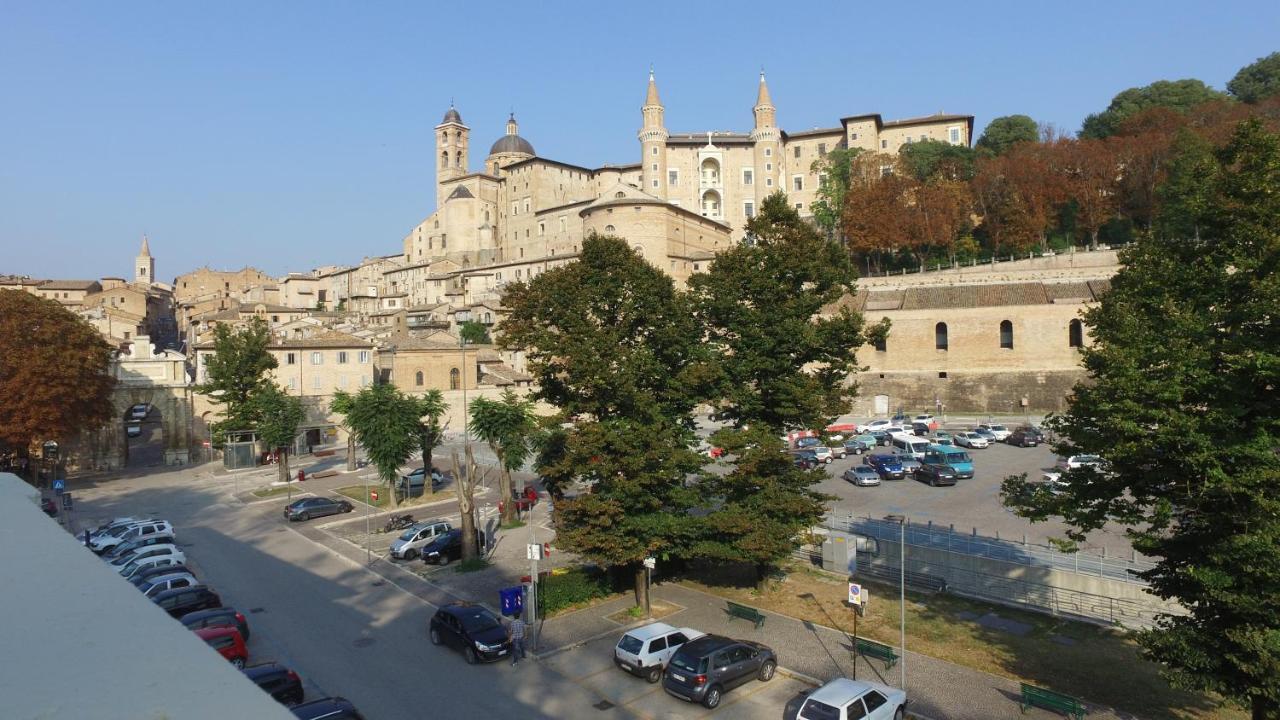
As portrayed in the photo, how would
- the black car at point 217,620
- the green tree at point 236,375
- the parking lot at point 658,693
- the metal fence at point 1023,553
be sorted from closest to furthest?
the parking lot at point 658,693 < the black car at point 217,620 < the metal fence at point 1023,553 < the green tree at point 236,375

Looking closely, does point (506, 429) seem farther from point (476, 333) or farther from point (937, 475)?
point (476, 333)

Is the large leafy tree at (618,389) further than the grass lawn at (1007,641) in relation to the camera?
Yes

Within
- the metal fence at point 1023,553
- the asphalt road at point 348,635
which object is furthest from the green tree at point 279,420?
the metal fence at point 1023,553

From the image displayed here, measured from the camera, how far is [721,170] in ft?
309

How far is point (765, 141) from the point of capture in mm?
92000

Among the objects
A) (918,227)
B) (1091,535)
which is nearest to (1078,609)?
(1091,535)

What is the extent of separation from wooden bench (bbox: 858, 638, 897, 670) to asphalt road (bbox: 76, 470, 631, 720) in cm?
537

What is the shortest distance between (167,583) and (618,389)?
1311 cm

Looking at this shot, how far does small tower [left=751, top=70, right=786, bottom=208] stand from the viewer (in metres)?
91.7

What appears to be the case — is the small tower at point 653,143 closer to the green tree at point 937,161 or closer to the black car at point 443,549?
the green tree at point 937,161

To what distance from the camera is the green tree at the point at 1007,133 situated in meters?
83.0

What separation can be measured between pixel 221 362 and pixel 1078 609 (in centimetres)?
4395

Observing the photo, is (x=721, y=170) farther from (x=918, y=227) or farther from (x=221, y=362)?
(x=221, y=362)

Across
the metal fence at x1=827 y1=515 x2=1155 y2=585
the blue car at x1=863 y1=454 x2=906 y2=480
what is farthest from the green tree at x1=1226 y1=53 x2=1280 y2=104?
the metal fence at x1=827 y1=515 x2=1155 y2=585
